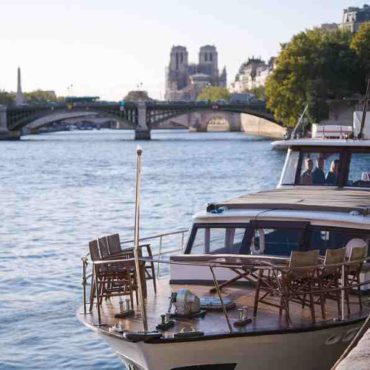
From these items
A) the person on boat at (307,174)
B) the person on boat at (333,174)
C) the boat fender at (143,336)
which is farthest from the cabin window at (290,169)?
the boat fender at (143,336)

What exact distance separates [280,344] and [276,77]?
260ft

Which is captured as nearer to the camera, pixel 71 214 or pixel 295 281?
pixel 295 281

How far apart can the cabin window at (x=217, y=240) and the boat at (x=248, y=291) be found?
0.01 m

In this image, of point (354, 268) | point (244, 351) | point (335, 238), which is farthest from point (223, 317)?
point (335, 238)

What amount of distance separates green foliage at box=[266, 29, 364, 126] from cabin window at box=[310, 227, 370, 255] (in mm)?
72110

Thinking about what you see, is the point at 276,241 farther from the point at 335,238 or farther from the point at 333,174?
the point at 333,174

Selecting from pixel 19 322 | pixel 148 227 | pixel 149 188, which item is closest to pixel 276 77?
pixel 149 188

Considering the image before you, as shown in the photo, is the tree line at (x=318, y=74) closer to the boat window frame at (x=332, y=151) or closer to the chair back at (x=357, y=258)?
the boat window frame at (x=332, y=151)

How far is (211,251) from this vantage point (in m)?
13.4

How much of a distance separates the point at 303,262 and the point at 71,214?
86.8 ft

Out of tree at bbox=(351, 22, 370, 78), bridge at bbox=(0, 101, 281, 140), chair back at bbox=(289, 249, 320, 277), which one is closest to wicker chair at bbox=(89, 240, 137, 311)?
chair back at bbox=(289, 249, 320, 277)

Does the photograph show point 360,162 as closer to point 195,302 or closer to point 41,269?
point 195,302

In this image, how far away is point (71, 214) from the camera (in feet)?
123

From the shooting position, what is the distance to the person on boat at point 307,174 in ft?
52.2
